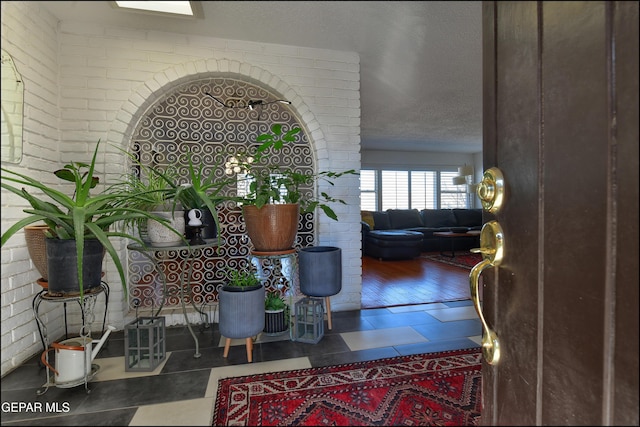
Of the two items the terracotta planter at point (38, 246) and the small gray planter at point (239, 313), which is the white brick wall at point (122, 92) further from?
the small gray planter at point (239, 313)

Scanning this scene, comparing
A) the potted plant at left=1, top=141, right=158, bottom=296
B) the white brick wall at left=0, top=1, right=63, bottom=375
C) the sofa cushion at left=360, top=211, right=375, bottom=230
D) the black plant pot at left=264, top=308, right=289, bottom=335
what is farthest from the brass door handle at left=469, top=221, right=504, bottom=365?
the sofa cushion at left=360, top=211, right=375, bottom=230

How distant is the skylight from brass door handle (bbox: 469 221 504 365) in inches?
25.4

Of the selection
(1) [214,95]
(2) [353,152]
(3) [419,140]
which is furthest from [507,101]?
(3) [419,140]

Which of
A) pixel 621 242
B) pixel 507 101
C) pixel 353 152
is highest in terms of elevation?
pixel 353 152

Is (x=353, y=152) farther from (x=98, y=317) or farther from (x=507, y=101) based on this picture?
(x=98, y=317)

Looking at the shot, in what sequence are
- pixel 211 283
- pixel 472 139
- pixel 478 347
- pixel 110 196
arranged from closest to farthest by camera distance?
pixel 110 196 → pixel 478 347 → pixel 211 283 → pixel 472 139

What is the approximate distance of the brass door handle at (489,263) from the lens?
1.73 ft

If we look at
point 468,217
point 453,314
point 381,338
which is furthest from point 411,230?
point 381,338

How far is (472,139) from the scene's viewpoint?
592 cm

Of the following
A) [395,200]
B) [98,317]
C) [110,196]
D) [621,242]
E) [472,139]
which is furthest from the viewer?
[395,200]

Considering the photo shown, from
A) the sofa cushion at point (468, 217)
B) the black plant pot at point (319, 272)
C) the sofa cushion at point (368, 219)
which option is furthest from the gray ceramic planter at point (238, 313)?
the sofa cushion at point (468, 217)

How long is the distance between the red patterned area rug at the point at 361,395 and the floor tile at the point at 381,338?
0.69 feet

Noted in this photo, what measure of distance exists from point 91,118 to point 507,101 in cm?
232

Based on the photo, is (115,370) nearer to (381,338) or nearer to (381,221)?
(381,338)
